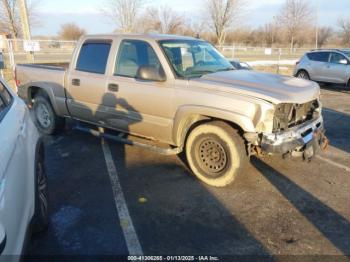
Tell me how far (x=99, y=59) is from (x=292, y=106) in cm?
315

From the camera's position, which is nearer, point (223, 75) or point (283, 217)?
point (283, 217)

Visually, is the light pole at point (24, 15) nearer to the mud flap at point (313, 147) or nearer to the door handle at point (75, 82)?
the door handle at point (75, 82)

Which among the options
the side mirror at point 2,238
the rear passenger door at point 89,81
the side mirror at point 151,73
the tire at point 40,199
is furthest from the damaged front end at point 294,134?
the side mirror at point 2,238

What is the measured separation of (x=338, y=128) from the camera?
735 cm

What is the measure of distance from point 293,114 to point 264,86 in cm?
55

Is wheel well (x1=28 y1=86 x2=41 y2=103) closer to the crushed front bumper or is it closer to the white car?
the white car

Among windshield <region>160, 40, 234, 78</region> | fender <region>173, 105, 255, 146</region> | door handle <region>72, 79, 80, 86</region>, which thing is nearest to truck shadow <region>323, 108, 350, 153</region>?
windshield <region>160, 40, 234, 78</region>

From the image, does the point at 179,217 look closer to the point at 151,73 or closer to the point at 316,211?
the point at 316,211

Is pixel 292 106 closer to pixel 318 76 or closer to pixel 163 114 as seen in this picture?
pixel 163 114

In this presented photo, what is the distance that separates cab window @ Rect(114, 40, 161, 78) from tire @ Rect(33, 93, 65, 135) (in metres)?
2.07

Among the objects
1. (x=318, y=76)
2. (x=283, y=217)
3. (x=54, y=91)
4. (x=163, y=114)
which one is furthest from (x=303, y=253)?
(x=318, y=76)

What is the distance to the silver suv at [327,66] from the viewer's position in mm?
13500

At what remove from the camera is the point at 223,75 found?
468 centimetres

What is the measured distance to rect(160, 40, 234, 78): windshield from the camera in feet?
15.6
